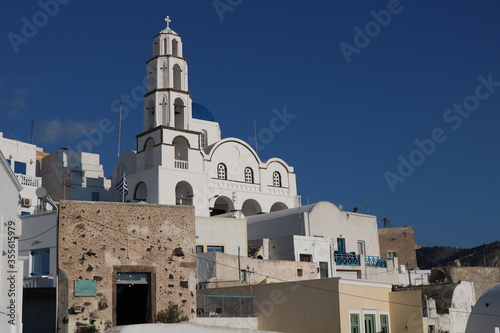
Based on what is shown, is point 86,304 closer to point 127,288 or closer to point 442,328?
point 127,288

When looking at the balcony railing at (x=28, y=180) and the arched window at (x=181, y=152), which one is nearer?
the balcony railing at (x=28, y=180)

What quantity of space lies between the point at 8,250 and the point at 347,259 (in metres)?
27.2

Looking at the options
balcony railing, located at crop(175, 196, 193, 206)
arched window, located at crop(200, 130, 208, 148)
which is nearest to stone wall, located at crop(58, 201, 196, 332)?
balcony railing, located at crop(175, 196, 193, 206)

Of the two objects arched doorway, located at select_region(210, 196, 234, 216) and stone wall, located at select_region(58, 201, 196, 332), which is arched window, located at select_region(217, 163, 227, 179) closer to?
arched doorway, located at select_region(210, 196, 234, 216)

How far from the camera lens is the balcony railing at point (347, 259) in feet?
138


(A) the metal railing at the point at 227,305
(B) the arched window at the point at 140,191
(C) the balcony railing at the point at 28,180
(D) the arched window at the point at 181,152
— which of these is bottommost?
(A) the metal railing at the point at 227,305

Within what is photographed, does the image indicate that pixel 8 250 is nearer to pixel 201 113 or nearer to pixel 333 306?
pixel 333 306

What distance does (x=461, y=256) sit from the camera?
7231cm

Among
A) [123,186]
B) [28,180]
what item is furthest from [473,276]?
[28,180]

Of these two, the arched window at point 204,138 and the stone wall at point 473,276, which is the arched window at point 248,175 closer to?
the arched window at point 204,138

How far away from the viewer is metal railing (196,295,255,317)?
91.6ft

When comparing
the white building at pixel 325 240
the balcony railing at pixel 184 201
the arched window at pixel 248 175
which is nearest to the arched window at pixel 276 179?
the arched window at pixel 248 175

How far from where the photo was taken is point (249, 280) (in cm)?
3362

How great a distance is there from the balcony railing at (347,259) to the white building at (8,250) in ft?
82.6
